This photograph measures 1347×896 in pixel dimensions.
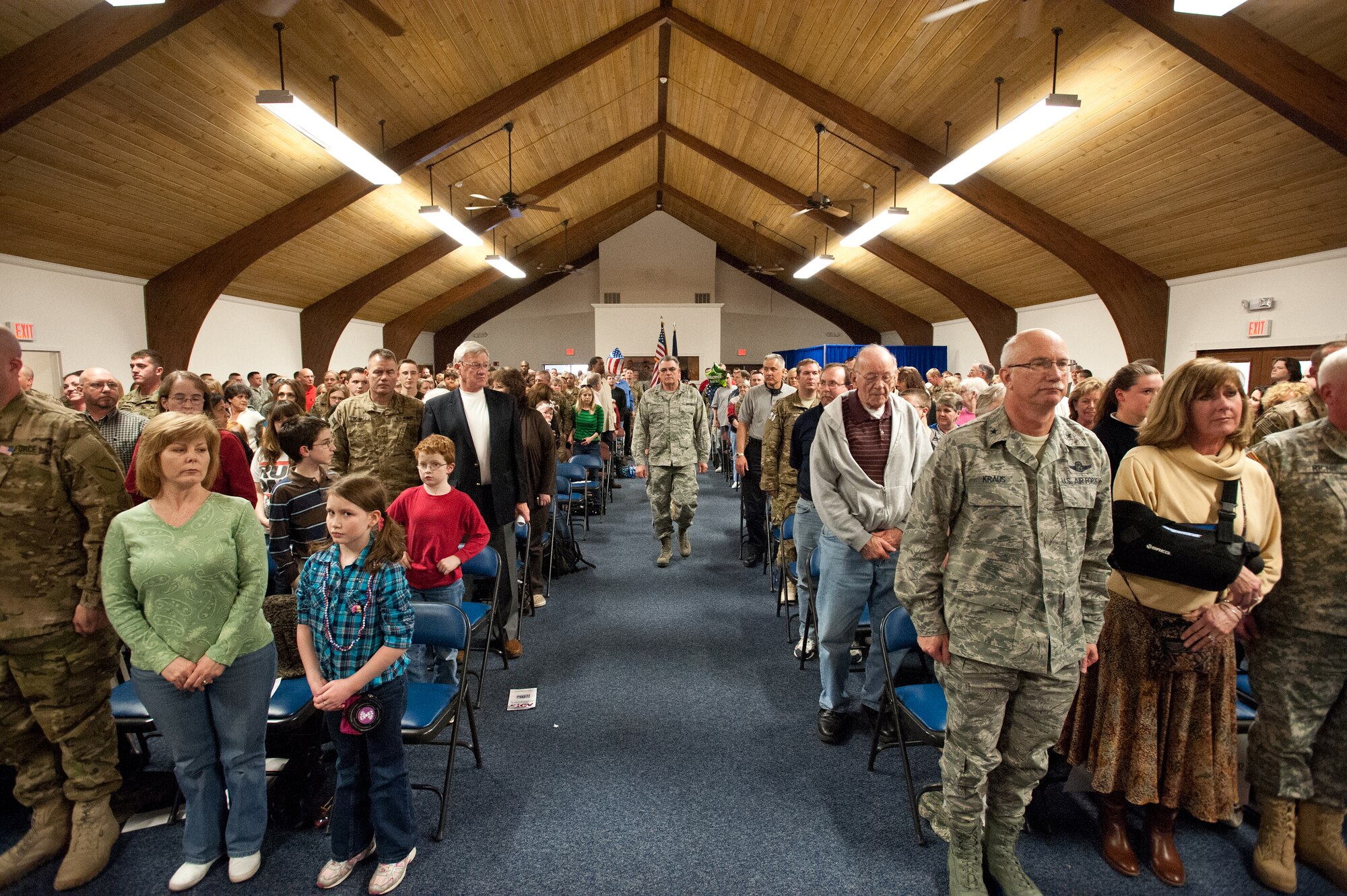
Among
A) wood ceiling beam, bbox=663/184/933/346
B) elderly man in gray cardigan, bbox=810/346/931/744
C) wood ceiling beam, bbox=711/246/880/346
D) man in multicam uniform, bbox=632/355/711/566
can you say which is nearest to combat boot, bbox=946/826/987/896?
elderly man in gray cardigan, bbox=810/346/931/744

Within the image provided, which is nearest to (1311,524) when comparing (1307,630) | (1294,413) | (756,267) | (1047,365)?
(1307,630)

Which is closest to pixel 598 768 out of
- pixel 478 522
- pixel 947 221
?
pixel 478 522

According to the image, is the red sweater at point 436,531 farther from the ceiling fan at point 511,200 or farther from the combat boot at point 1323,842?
the ceiling fan at point 511,200

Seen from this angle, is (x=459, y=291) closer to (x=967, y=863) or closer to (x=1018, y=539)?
(x=1018, y=539)

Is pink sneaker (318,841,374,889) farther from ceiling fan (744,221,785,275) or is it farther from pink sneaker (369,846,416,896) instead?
ceiling fan (744,221,785,275)

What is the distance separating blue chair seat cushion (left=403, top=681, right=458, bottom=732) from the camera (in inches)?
85.8

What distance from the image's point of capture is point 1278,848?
6.89 feet

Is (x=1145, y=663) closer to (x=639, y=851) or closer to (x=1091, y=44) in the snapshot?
(x=639, y=851)

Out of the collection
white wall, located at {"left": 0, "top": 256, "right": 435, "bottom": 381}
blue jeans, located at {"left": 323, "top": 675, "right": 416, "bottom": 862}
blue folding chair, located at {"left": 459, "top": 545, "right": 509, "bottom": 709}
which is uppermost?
white wall, located at {"left": 0, "top": 256, "right": 435, "bottom": 381}

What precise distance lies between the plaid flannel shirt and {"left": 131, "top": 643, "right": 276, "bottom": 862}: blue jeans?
247 mm

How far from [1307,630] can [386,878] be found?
9.95 ft

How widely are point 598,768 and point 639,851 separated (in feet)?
1.77

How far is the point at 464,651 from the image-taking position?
8.14 ft

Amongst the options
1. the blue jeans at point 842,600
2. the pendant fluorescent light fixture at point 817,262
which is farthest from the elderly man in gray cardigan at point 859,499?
the pendant fluorescent light fixture at point 817,262
